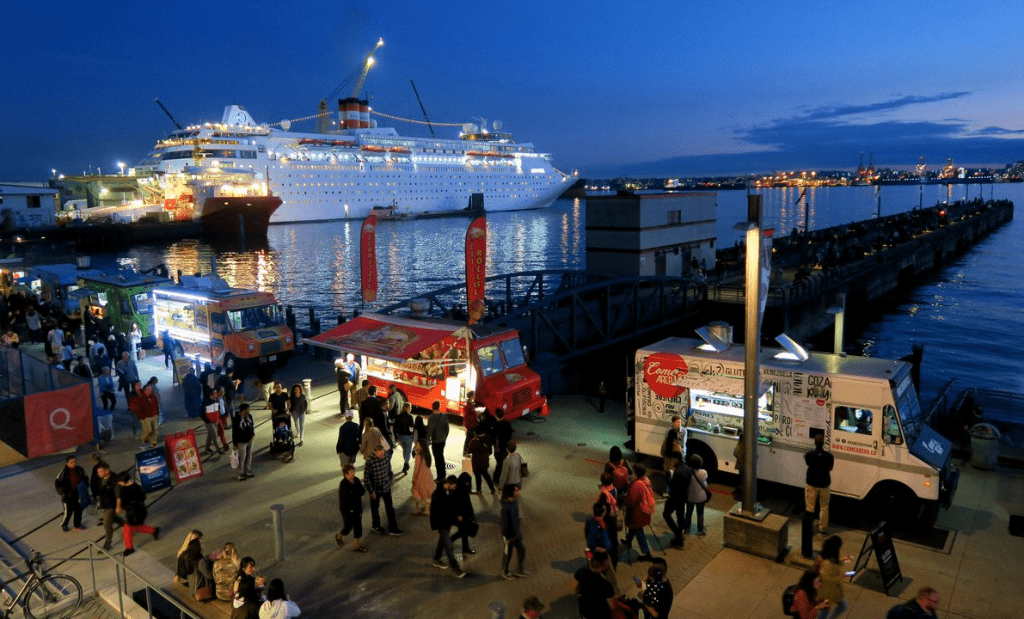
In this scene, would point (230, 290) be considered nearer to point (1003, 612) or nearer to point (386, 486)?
point (386, 486)

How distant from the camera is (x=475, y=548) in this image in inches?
379

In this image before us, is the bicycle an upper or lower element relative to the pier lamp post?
lower

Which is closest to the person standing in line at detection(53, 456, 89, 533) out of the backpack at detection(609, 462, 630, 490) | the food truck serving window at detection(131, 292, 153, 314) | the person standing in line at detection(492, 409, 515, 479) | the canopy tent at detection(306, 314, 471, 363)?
the person standing in line at detection(492, 409, 515, 479)

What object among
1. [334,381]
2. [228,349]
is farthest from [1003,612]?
[228,349]

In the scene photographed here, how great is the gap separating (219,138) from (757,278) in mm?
105848

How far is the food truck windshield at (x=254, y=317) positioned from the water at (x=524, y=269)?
324 centimetres

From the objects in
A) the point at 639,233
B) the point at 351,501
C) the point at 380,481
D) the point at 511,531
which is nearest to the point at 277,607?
the point at 351,501

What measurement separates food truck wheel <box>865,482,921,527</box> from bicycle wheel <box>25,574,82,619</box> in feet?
34.3

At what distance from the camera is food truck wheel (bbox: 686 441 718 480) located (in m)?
11.7

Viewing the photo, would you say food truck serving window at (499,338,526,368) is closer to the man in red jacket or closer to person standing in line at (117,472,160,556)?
the man in red jacket

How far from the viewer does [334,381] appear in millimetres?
19281

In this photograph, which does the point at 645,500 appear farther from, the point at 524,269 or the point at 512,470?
the point at 524,269

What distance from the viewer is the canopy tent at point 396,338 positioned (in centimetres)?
1534

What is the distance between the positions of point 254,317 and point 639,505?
1459 centimetres
